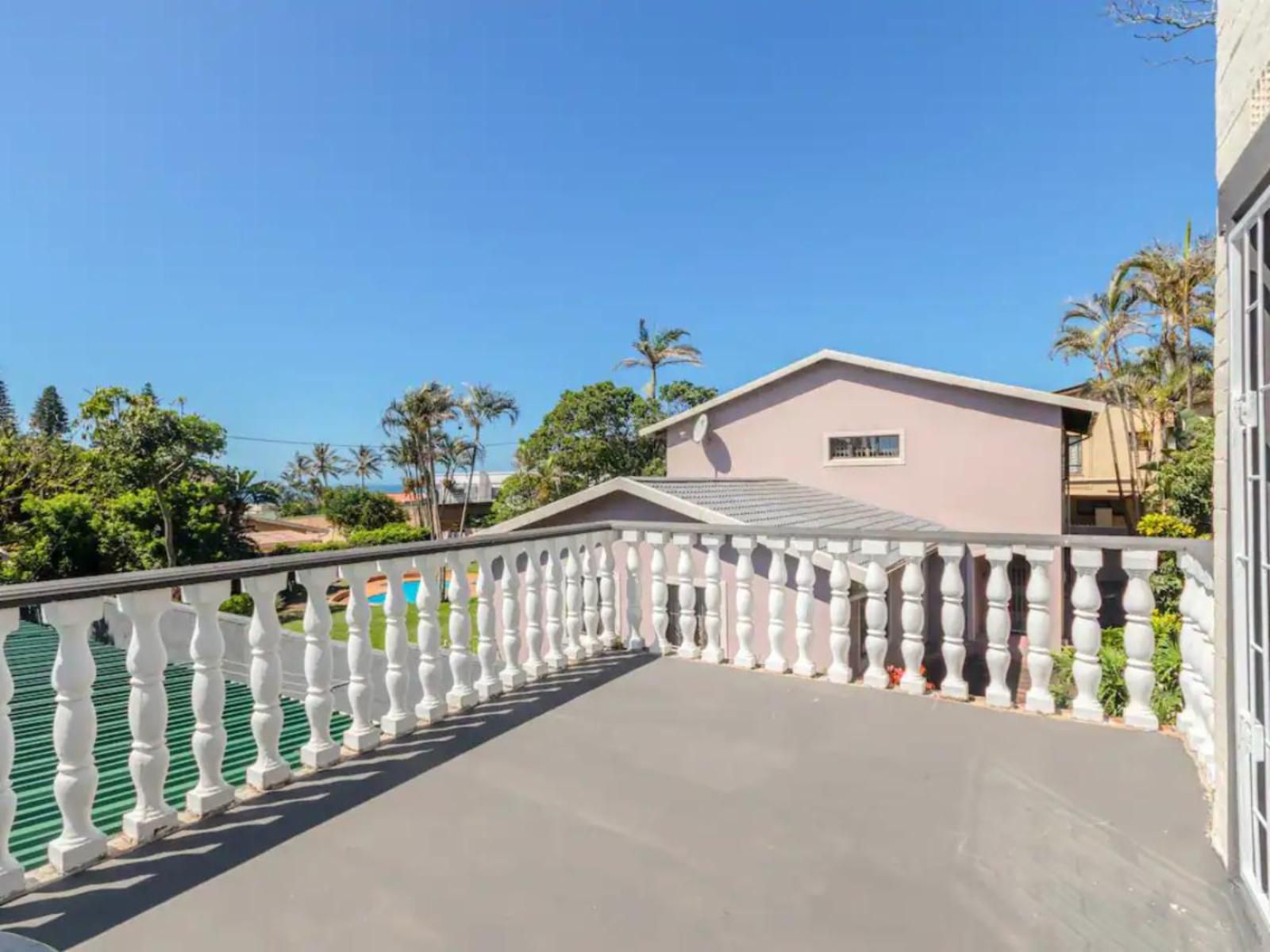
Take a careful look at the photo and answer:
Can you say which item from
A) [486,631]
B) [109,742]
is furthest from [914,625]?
[109,742]

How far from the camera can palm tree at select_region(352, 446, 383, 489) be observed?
53.1 m

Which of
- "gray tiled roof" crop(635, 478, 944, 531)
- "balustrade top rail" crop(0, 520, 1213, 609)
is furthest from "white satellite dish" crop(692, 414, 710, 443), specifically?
"balustrade top rail" crop(0, 520, 1213, 609)

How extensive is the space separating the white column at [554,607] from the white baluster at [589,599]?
259 millimetres

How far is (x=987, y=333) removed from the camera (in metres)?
18.4

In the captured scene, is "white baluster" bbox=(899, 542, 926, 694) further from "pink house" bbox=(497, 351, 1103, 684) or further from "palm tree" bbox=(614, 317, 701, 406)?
"palm tree" bbox=(614, 317, 701, 406)

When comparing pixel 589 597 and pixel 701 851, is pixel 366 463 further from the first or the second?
pixel 701 851

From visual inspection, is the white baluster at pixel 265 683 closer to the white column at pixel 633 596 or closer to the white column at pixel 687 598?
the white column at pixel 633 596

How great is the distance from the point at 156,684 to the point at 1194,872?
10.8 feet

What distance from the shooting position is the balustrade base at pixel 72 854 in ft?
5.85

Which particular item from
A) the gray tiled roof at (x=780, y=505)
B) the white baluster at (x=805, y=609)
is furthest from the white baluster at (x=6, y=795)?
the gray tiled roof at (x=780, y=505)

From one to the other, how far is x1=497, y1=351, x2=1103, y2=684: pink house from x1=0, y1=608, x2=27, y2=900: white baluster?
22.3 feet

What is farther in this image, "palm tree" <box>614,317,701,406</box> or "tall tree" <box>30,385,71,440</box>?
"tall tree" <box>30,385,71,440</box>

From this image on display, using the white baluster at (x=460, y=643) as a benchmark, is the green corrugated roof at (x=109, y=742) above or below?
below

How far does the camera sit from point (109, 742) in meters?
3.56
